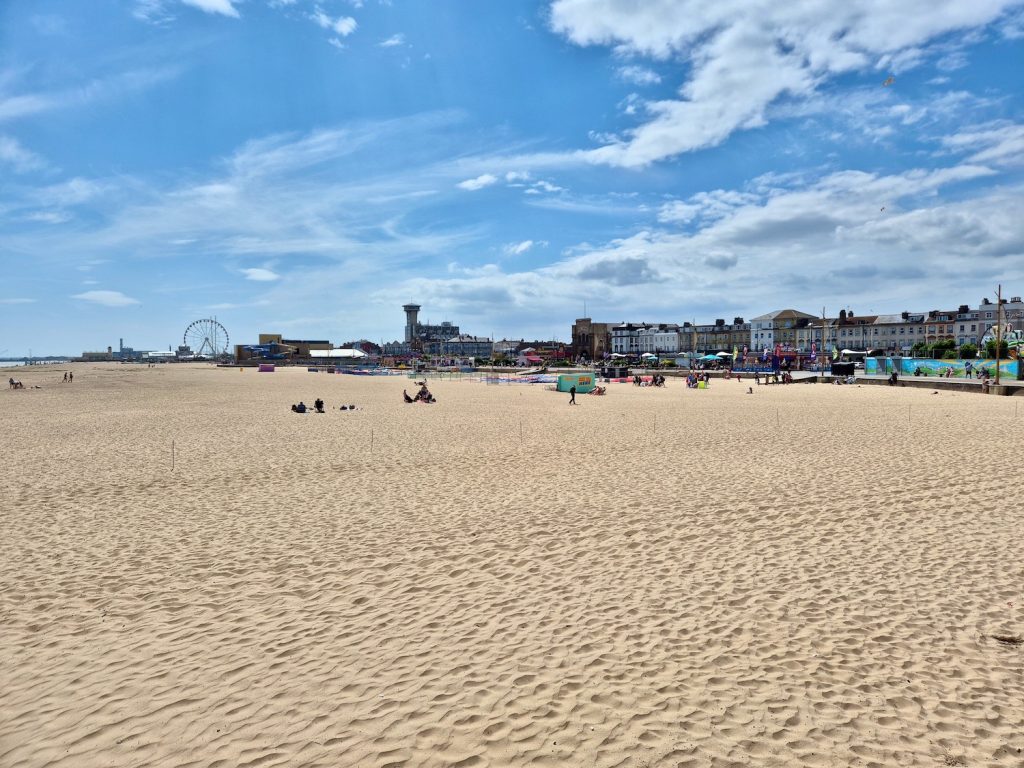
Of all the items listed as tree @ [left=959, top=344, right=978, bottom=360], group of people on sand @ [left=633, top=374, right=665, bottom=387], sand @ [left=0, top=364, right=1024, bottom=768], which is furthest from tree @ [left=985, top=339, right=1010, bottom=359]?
sand @ [left=0, top=364, right=1024, bottom=768]

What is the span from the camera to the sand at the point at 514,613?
443 centimetres

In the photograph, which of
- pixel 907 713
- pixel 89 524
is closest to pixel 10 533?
pixel 89 524

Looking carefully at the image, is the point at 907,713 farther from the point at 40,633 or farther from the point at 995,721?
the point at 40,633

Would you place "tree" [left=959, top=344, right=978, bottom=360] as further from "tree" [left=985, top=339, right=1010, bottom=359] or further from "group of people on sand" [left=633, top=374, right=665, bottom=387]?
"group of people on sand" [left=633, top=374, right=665, bottom=387]

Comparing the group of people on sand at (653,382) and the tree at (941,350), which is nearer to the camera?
the group of people on sand at (653,382)

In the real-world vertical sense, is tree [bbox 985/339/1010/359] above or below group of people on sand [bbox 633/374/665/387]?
above

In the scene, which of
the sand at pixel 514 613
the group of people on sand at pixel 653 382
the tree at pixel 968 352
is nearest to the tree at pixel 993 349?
the tree at pixel 968 352

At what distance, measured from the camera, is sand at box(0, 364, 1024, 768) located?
4426 millimetres

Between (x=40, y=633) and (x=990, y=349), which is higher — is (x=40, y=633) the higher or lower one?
the lower one

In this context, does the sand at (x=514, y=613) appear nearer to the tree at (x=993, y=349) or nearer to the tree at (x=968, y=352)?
the tree at (x=993, y=349)

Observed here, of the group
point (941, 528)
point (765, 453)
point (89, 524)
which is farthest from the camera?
point (765, 453)

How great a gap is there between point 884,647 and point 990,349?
72.0 m

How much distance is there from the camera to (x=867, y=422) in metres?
22.1

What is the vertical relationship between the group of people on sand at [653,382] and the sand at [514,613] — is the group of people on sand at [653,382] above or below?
above
